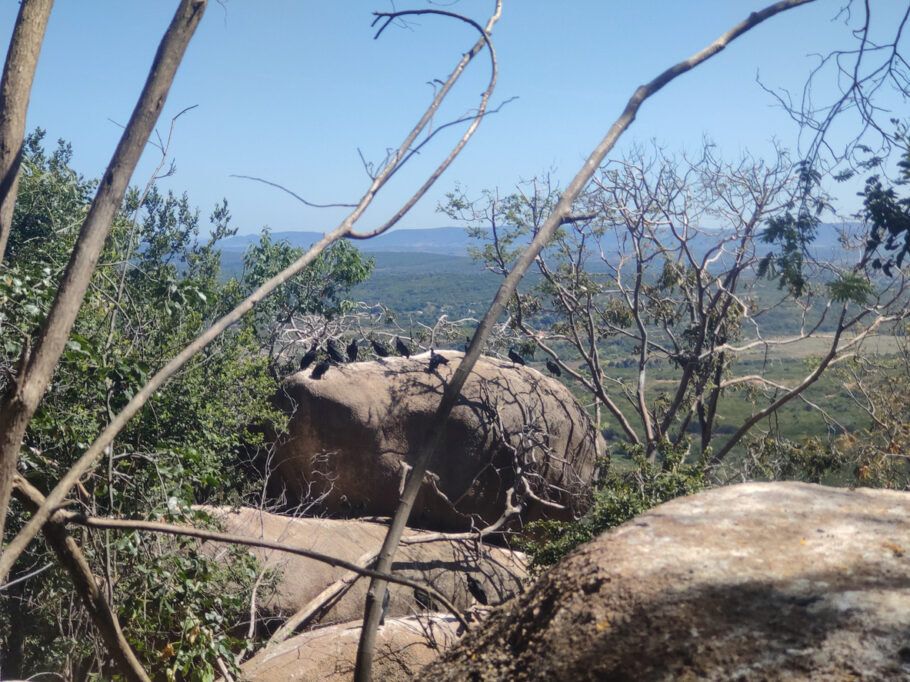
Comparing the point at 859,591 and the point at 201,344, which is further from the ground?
the point at 201,344

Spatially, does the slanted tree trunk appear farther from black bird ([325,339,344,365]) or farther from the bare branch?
black bird ([325,339,344,365])

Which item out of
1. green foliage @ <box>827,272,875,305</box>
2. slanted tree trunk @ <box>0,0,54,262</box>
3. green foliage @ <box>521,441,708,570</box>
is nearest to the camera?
slanted tree trunk @ <box>0,0,54,262</box>

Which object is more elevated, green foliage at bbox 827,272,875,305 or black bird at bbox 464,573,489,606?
green foliage at bbox 827,272,875,305

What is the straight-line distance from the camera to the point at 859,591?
2.18 m

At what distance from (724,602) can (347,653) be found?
6.41 meters

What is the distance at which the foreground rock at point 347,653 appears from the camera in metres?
7.53

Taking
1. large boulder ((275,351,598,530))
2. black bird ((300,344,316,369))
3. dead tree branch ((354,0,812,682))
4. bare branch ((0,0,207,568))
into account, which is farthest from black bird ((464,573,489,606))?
bare branch ((0,0,207,568))

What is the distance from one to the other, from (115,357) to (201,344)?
11.1ft

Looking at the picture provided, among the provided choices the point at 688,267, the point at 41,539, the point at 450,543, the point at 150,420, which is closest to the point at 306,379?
the point at 450,543

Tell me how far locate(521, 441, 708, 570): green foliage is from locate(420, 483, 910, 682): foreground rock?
16.7 feet

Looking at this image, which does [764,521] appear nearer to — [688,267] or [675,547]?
[675,547]

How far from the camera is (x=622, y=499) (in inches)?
336

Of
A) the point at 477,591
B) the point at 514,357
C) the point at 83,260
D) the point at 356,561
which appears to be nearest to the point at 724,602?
the point at 83,260

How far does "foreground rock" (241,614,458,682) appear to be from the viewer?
7527mm
